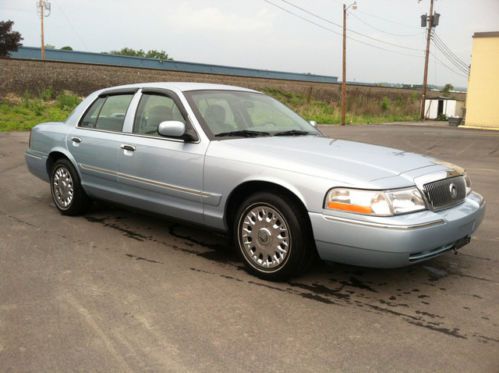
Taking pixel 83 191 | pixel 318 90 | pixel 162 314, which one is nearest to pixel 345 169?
pixel 162 314

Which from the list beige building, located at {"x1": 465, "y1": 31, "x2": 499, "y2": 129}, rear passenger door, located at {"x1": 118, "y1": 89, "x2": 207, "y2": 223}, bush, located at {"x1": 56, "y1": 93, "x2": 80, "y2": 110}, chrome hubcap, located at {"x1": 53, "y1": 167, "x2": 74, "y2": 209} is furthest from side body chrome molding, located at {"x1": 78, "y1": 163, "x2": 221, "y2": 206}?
beige building, located at {"x1": 465, "y1": 31, "x2": 499, "y2": 129}

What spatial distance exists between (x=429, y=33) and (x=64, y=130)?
4586cm

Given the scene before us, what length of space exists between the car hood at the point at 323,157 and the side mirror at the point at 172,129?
A: 298 millimetres

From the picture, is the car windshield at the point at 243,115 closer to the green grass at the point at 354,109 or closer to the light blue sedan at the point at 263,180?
the light blue sedan at the point at 263,180

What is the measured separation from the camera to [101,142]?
5602 millimetres

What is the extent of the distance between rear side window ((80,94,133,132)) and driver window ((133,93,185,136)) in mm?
245

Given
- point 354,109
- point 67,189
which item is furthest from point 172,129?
point 354,109

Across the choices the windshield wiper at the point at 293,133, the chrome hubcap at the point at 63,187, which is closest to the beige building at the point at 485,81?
the windshield wiper at the point at 293,133

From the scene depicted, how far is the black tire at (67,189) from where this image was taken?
6.01 metres

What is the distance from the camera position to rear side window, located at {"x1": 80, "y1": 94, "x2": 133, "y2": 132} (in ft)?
18.3

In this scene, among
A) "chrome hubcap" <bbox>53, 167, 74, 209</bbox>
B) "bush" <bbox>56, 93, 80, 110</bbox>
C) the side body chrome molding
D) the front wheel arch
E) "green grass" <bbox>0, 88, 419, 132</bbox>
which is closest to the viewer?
the front wheel arch

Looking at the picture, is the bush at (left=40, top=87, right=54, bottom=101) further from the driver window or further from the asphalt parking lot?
the driver window

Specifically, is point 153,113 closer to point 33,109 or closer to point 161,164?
point 161,164

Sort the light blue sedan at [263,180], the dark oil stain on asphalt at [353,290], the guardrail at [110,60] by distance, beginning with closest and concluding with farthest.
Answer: the dark oil stain on asphalt at [353,290]
the light blue sedan at [263,180]
the guardrail at [110,60]
